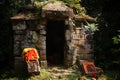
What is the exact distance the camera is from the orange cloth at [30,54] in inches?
423

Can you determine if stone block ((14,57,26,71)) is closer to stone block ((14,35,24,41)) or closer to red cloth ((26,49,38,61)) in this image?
stone block ((14,35,24,41))

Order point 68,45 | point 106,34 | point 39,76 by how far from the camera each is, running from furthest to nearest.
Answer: point 106,34 < point 68,45 < point 39,76

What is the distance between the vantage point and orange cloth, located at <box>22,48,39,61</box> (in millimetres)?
10745

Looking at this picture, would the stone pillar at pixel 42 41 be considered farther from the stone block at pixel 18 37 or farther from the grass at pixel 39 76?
the stone block at pixel 18 37

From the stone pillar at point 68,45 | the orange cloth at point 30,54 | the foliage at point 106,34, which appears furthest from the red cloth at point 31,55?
the foliage at point 106,34

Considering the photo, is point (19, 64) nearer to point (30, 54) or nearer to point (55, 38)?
point (30, 54)

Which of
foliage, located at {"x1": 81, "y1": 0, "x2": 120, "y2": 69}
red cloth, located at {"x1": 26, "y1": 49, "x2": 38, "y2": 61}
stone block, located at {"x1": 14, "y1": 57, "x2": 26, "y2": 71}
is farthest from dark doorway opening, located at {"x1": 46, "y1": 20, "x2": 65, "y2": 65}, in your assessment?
red cloth, located at {"x1": 26, "y1": 49, "x2": 38, "y2": 61}

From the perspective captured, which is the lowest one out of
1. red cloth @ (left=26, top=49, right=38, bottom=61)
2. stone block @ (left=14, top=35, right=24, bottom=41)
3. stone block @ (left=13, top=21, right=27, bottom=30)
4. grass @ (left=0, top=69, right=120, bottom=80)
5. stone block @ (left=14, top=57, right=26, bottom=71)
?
grass @ (left=0, top=69, right=120, bottom=80)

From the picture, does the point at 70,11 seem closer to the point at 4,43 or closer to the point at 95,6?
the point at 4,43

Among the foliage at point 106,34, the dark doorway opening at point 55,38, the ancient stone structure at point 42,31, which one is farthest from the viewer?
the dark doorway opening at point 55,38

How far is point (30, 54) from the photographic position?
1083cm

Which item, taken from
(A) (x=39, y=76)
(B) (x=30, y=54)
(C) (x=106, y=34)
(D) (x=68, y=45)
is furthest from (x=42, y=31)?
(C) (x=106, y=34)

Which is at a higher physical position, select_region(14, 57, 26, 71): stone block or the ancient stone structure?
the ancient stone structure

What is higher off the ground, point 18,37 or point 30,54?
point 18,37
